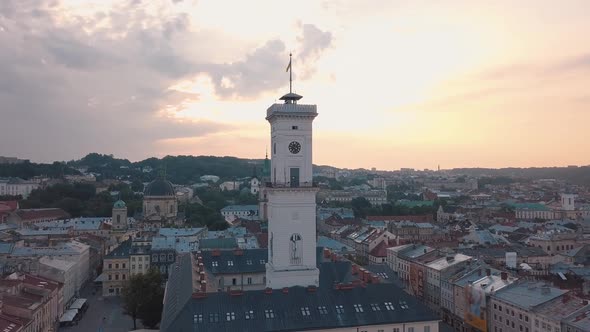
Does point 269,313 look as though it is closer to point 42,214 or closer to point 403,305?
point 403,305

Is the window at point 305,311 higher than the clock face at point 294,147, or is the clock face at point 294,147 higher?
the clock face at point 294,147

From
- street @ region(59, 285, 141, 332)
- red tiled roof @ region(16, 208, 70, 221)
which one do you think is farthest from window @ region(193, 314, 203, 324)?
red tiled roof @ region(16, 208, 70, 221)

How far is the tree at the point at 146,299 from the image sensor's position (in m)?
57.0

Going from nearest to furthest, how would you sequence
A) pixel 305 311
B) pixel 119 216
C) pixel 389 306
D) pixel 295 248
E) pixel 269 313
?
1. pixel 269 313
2. pixel 305 311
3. pixel 389 306
4. pixel 295 248
5. pixel 119 216

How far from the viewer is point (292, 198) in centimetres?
4309

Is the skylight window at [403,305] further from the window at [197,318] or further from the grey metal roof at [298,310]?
the window at [197,318]

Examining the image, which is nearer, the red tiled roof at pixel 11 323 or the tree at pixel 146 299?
the red tiled roof at pixel 11 323

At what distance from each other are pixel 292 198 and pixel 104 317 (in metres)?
37.4

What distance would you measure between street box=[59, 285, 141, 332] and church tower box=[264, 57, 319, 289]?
26834 mm

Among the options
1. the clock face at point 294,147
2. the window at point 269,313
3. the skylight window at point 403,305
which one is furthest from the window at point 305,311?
the clock face at point 294,147

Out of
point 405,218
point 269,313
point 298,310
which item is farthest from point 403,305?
point 405,218

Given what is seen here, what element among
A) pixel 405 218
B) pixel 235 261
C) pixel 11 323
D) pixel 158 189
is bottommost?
pixel 11 323

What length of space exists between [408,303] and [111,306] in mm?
47806

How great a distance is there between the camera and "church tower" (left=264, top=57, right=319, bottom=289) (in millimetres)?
42781
